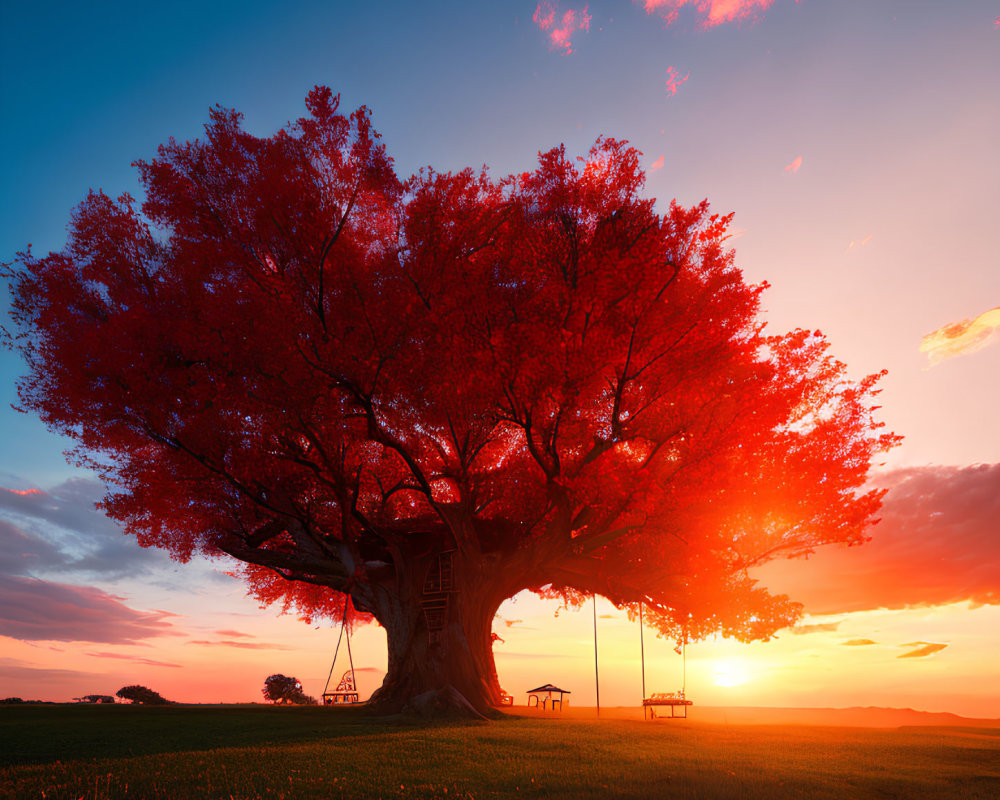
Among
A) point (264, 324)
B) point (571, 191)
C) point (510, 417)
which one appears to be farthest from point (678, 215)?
point (264, 324)

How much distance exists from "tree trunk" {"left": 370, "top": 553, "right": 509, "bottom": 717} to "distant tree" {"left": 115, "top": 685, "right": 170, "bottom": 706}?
1426 centimetres

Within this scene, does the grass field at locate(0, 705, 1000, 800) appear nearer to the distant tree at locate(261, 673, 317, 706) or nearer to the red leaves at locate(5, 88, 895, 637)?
the red leaves at locate(5, 88, 895, 637)

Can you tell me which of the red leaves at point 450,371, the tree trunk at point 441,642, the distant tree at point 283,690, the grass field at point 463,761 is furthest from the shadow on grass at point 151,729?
the distant tree at point 283,690

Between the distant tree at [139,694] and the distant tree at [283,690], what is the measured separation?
460cm

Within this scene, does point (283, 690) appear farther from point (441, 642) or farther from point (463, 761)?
point (463, 761)

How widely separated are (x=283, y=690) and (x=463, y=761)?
975 inches

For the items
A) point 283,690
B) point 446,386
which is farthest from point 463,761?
point 283,690

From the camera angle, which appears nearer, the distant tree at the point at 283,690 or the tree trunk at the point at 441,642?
the tree trunk at the point at 441,642

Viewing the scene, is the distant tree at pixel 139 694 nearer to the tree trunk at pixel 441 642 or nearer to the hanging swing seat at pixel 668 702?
the tree trunk at pixel 441 642

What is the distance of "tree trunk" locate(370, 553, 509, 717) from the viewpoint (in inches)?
783

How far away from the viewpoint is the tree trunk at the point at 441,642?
19.9 meters

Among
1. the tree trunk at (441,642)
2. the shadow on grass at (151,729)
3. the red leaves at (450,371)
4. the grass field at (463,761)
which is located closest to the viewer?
the grass field at (463,761)

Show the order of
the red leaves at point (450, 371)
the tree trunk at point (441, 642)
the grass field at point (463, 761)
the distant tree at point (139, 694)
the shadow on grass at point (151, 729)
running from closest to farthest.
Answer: the grass field at point (463, 761)
the shadow on grass at point (151, 729)
the red leaves at point (450, 371)
the tree trunk at point (441, 642)
the distant tree at point (139, 694)

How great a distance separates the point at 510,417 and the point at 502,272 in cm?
414
